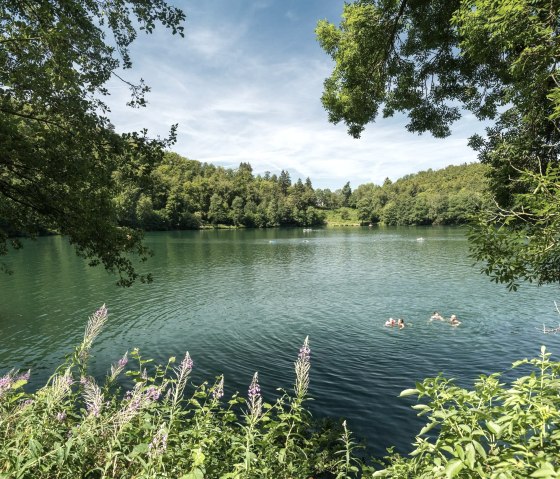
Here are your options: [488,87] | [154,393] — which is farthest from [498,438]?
[488,87]

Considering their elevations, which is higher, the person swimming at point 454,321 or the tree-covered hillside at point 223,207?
the tree-covered hillside at point 223,207

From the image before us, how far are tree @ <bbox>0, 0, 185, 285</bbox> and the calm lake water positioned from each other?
9233mm

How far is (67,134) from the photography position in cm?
816

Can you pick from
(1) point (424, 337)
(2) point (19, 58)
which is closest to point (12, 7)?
(2) point (19, 58)

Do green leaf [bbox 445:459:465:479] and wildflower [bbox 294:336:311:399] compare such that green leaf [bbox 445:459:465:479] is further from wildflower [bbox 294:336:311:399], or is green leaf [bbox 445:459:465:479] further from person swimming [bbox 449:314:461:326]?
person swimming [bbox 449:314:461:326]

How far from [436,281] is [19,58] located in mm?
37495

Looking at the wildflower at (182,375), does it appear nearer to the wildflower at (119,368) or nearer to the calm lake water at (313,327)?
the wildflower at (119,368)

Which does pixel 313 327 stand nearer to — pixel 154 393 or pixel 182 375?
pixel 154 393

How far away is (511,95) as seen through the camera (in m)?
7.54

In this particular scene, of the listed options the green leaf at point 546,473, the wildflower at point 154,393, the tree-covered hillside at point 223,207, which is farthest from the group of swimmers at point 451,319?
the tree-covered hillside at point 223,207

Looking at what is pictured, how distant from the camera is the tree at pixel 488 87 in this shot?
19.0 ft

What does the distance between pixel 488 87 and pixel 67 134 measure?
1203 cm

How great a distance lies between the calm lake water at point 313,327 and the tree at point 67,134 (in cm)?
923

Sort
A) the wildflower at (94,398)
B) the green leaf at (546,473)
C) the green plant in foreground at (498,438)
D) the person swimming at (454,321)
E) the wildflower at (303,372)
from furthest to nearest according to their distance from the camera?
the person swimming at (454,321) → the wildflower at (303,372) → the wildflower at (94,398) → the green plant in foreground at (498,438) → the green leaf at (546,473)
